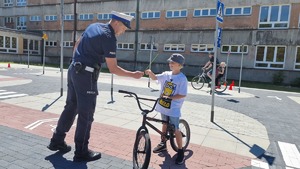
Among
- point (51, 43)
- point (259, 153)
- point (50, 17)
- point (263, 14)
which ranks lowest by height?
point (259, 153)

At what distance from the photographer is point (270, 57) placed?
22562 mm

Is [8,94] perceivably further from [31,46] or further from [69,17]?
[31,46]

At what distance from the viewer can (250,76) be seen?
2289 centimetres

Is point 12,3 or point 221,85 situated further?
point 12,3

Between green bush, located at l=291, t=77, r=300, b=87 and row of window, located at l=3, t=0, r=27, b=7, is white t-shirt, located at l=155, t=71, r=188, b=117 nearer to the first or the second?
green bush, located at l=291, t=77, r=300, b=87

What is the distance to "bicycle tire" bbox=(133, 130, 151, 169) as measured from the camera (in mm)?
3258

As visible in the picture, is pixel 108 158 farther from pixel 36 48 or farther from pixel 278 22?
pixel 36 48

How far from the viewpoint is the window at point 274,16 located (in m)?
21.8

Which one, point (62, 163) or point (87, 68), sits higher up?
point (87, 68)

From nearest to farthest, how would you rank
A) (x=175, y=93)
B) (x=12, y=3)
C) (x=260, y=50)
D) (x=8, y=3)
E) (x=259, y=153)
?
(x=175, y=93) → (x=259, y=153) → (x=260, y=50) → (x=12, y=3) → (x=8, y=3)

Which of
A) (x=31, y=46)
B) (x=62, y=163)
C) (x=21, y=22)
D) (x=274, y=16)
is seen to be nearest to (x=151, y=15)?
(x=274, y=16)

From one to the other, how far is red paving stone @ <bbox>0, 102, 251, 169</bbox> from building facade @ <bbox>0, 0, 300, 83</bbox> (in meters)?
13.7

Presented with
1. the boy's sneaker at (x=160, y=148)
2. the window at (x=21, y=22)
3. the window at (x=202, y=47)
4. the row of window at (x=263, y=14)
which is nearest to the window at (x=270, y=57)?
the row of window at (x=263, y=14)

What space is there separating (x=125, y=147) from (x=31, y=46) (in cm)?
3661
